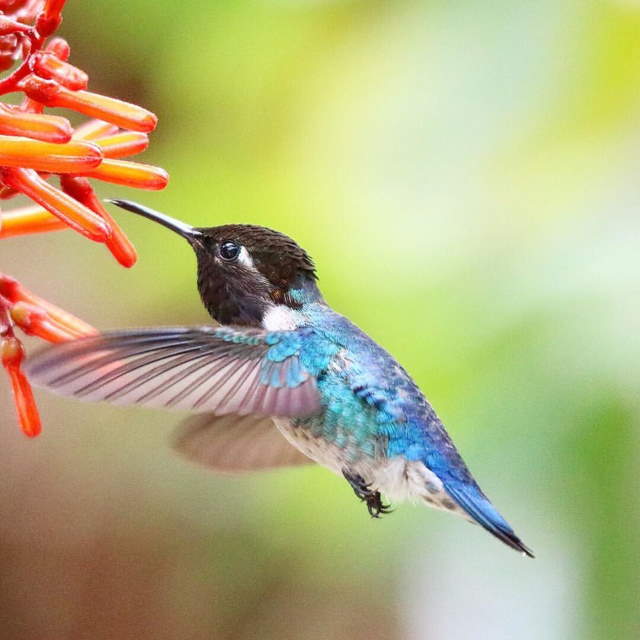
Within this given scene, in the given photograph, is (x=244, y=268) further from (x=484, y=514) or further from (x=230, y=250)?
(x=484, y=514)

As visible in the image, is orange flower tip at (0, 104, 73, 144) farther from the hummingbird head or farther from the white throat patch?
the white throat patch

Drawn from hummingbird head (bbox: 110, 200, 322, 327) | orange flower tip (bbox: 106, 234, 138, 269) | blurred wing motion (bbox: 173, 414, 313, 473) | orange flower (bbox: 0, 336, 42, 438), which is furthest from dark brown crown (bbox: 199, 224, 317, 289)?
orange flower (bbox: 0, 336, 42, 438)

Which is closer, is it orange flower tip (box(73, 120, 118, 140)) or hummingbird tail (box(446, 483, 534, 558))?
orange flower tip (box(73, 120, 118, 140))

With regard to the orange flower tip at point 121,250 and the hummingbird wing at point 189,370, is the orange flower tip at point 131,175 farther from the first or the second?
the hummingbird wing at point 189,370

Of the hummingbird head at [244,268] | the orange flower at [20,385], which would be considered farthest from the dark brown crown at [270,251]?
the orange flower at [20,385]

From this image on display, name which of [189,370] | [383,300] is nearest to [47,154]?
[189,370]

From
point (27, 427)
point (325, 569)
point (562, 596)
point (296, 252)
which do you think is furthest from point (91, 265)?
point (27, 427)

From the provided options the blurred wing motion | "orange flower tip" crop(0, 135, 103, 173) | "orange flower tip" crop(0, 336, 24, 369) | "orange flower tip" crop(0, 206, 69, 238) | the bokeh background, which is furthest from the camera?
the bokeh background

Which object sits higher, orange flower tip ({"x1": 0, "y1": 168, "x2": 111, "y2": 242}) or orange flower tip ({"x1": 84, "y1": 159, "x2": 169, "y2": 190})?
orange flower tip ({"x1": 84, "y1": 159, "x2": 169, "y2": 190})
